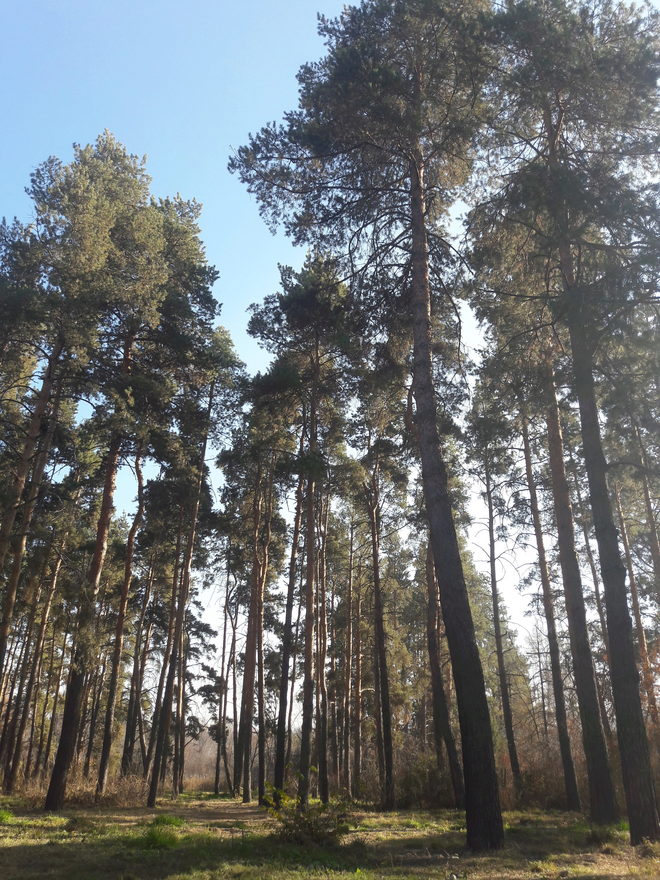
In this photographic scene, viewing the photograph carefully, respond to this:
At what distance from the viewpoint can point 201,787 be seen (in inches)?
1654

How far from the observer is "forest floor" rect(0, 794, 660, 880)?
22.4 feet

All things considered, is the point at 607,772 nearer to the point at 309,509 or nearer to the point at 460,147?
the point at 309,509

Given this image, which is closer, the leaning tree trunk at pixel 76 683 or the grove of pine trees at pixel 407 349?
the grove of pine trees at pixel 407 349

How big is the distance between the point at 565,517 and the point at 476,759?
7.24m

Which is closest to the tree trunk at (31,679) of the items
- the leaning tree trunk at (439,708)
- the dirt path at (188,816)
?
the dirt path at (188,816)

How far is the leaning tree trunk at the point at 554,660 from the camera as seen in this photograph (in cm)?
1659

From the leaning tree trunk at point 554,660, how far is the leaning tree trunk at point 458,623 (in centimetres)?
496

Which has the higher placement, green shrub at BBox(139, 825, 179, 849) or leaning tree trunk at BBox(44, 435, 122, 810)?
leaning tree trunk at BBox(44, 435, 122, 810)

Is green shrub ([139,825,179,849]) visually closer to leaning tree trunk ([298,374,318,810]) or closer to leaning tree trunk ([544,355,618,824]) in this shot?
leaning tree trunk ([298,374,318,810])

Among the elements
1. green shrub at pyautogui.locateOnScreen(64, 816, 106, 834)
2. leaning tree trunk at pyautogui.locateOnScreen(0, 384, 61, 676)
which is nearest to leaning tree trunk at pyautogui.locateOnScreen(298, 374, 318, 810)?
green shrub at pyautogui.locateOnScreen(64, 816, 106, 834)

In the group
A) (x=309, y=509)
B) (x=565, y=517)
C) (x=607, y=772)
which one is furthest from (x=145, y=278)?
(x=607, y=772)

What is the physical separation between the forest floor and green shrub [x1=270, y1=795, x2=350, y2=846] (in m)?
0.15

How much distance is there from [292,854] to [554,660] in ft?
39.0

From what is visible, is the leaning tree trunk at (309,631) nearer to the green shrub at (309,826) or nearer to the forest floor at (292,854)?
the forest floor at (292,854)
